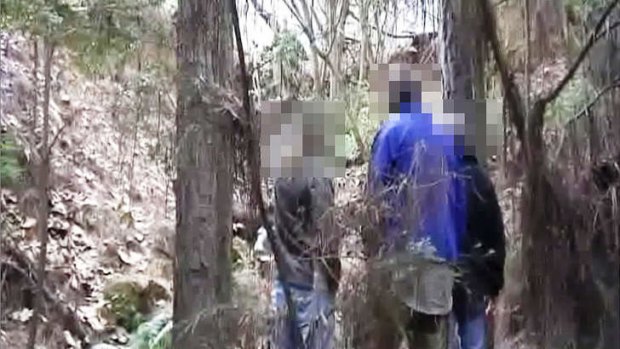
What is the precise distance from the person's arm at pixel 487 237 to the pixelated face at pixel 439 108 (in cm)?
18

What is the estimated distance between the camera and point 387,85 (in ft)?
8.91

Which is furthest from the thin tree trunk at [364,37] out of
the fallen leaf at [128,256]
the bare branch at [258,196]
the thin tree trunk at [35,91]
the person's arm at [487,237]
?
the fallen leaf at [128,256]

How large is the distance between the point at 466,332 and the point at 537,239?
47cm

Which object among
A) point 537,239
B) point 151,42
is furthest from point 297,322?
point 151,42

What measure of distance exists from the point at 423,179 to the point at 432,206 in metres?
0.08

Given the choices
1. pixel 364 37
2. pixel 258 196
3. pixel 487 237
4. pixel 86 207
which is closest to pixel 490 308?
pixel 487 237

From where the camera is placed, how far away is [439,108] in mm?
2604

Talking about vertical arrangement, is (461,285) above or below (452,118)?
below

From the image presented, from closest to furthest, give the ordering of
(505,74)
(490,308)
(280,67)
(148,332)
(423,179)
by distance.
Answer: (423,179)
(505,74)
(490,308)
(280,67)
(148,332)

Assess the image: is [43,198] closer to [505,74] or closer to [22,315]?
[22,315]

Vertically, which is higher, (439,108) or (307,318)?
(439,108)

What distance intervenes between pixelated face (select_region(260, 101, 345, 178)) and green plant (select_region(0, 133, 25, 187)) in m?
2.52

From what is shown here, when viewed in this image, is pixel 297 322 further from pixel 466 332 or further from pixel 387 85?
pixel 387 85

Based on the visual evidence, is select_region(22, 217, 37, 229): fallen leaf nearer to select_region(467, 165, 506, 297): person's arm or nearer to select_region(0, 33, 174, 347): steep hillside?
select_region(0, 33, 174, 347): steep hillside
